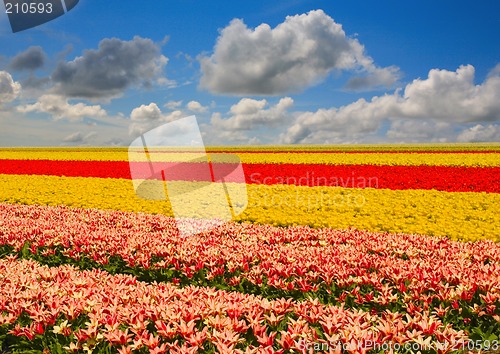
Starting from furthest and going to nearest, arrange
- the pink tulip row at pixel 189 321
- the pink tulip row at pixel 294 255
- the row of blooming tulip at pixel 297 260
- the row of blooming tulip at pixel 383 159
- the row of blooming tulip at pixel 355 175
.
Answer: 1. the row of blooming tulip at pixel 383 159
2. the row of blooming tulip at pixel 355 175
3. the pink tulip row at pixel 294 255
4. the row of blooming tulip at pixel 297 260
5. the pink tulip row at pixel 189 321

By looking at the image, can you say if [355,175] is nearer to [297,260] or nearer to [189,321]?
[297,260]

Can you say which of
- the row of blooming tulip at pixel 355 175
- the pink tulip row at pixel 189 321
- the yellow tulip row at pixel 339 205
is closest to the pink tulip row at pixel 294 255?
the pink tulip row at pixel 189 321

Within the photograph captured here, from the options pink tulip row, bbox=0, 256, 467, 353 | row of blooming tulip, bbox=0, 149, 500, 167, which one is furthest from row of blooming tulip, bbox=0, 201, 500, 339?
row of blooming tulip, bbox=0, 149, 500, 167

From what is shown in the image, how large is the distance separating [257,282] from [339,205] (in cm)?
706

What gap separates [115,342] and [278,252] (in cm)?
334

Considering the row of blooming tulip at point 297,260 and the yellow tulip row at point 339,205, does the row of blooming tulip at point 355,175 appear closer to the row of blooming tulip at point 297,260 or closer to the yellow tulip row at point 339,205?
the yellow tulip row at point 339,205

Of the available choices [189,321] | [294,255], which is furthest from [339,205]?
[189,321]

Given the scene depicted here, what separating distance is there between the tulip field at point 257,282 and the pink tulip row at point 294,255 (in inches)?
1.0

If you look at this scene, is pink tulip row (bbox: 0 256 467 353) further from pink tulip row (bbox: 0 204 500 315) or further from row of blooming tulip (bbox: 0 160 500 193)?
row of blooming tulip (bbox: 0 160 500 193)

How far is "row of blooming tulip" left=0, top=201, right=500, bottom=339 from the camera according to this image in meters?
4.69

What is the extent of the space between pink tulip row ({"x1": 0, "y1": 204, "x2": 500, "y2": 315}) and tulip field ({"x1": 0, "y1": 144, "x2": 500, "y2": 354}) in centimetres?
2

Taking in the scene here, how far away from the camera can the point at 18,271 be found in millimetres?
5555

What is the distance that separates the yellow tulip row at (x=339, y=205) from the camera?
9533mm

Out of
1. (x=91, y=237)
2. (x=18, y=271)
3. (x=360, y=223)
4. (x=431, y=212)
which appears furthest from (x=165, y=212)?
(x=431, y=212)
